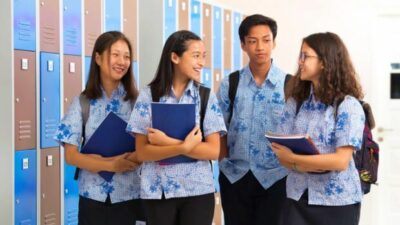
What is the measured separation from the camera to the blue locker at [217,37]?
5141mm

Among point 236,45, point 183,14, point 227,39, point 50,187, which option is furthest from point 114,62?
point 236,45

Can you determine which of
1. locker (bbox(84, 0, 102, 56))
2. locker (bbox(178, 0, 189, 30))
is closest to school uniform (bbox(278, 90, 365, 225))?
locker (bbox(84, 0, 102, 56))

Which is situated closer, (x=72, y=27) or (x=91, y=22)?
(x=72, y=27)

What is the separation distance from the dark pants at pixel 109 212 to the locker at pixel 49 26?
4.24 ft

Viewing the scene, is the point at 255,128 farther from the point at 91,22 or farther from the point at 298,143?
the point at 91,22

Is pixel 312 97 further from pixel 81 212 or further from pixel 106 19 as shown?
pixel 106 19

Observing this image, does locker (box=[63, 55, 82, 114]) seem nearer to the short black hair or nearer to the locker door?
the short black hair

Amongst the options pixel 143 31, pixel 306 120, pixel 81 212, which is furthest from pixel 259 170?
pixel 143 31

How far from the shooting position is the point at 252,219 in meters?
2.78

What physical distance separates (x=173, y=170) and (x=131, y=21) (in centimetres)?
216

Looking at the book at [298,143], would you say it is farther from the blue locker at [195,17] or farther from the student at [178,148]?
the blue locker at [195,17]

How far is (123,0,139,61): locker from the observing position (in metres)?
4.16

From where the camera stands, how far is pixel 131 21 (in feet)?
13.9

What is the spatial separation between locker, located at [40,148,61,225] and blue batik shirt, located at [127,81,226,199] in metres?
1.27
